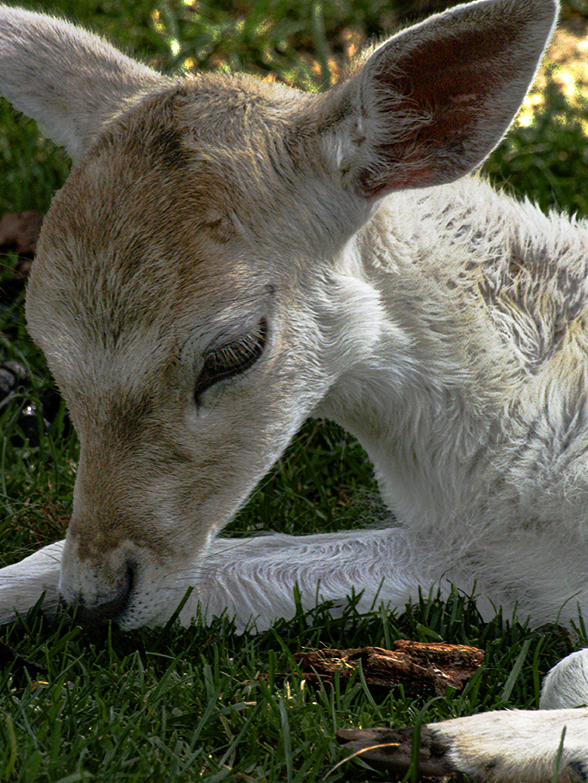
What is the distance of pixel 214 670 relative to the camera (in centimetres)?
296

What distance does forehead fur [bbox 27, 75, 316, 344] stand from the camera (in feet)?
9.56

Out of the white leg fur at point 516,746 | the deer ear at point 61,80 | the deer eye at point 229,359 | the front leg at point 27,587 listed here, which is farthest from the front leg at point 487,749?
the deer ear at point 61,80

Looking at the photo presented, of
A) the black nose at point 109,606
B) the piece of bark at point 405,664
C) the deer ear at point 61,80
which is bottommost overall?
the piece of bark at point 405,664

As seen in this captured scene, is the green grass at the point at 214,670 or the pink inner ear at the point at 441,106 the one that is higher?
the pink inner ear at the point at 441,106

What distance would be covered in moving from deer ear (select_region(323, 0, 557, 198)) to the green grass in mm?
1416

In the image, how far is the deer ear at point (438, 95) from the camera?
2893mm

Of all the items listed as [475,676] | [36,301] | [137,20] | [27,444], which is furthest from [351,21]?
[475,676]

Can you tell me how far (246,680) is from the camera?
9.68ft

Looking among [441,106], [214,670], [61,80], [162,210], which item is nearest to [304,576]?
[214,670]

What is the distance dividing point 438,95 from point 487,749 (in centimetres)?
189

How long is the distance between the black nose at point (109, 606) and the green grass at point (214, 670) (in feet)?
0.16

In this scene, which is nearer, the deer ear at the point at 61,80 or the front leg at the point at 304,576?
the front leg at the point at 304,576

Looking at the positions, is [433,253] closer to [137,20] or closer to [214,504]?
[214,504]

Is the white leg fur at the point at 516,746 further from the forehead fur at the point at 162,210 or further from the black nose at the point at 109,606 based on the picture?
the forehead fur at the point at 162,210
